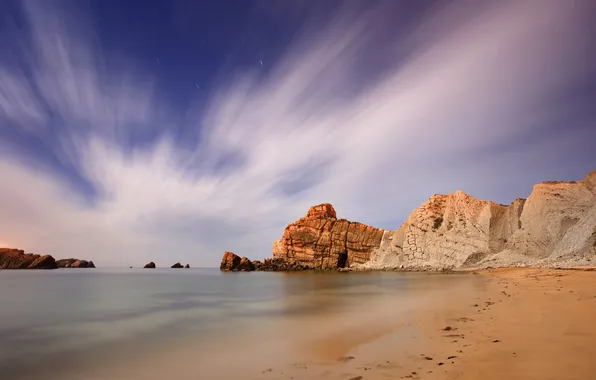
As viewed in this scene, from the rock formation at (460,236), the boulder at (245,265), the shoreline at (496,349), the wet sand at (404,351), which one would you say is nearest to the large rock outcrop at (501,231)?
the rock formation at (460,236)

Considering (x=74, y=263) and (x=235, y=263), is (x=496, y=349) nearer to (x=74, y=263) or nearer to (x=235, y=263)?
(x=235, y=263)

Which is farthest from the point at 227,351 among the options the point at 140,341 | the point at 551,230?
the point at 551,230

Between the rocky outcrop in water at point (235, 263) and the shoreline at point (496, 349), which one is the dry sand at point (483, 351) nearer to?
the shoreline at point (496, 349)

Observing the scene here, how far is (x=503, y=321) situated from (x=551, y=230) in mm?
53457

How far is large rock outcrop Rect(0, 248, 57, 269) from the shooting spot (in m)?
130

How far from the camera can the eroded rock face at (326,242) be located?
10407cm

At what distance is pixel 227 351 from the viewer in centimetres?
872

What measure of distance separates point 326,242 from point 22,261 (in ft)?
409

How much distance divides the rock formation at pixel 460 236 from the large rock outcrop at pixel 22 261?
81752mm

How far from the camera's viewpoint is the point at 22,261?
132000 mm

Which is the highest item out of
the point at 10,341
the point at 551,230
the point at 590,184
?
the point at 590,184

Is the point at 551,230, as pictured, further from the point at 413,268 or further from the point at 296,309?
the point at 296,309

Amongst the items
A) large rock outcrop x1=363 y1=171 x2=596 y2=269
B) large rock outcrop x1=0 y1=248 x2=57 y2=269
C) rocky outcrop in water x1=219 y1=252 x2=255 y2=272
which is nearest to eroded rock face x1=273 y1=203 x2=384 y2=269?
large rock outcrop x1=363 y1=171 x2=596 y2=269

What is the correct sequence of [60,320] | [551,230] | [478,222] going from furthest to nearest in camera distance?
[478,222] < [551,230] < [60,320]
